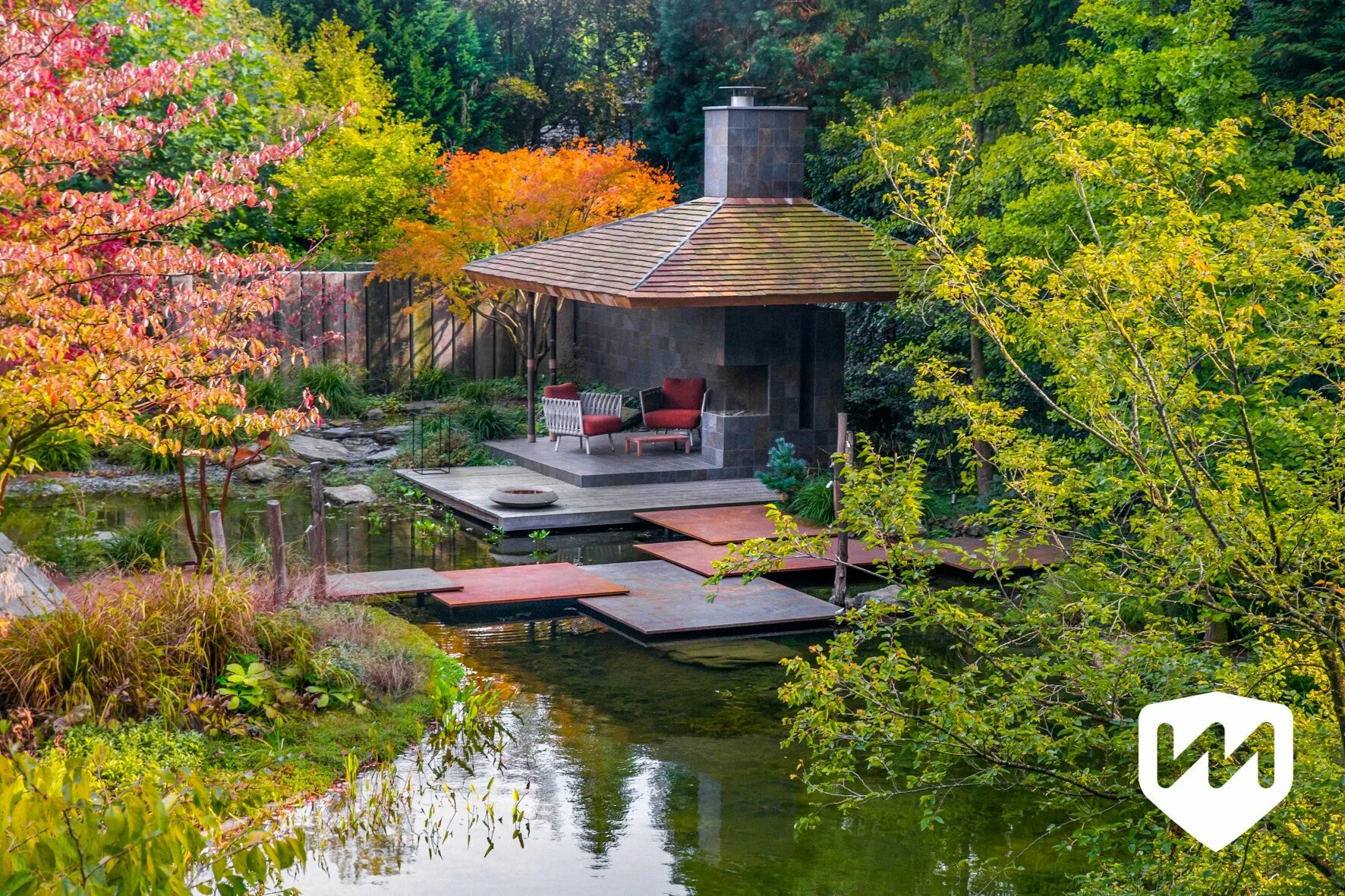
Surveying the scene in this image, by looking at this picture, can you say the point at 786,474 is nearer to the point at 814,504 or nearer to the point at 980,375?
the point at 814,504

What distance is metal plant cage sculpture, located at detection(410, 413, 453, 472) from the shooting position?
19453mm

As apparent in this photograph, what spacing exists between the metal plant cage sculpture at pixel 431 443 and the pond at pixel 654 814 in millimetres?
7719

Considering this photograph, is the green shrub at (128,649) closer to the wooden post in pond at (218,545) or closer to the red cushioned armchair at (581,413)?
the wooden post in pond at (218,545)

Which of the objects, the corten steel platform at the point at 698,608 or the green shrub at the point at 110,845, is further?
the corten steel platform at the point at 698,608

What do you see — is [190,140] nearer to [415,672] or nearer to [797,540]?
[415,672]

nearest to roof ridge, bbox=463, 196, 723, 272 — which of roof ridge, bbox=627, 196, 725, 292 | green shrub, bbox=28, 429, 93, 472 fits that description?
roof ridge, bbox=627, 196, 725, 292

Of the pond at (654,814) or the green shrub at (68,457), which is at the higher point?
the green shrub at (68,457)

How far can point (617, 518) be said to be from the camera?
16812 mm

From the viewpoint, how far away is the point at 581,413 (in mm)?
19156

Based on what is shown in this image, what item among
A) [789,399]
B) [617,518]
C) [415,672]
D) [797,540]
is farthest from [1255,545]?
[789,399]

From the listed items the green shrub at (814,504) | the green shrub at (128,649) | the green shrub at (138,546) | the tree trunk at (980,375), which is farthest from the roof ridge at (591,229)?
the green shrub at (128,649)

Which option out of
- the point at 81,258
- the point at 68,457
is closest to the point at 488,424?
the point at 68,457

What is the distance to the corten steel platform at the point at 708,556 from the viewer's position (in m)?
14.4

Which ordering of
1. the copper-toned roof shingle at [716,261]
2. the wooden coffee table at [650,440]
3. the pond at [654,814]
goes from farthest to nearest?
the wooden coffee table at [650,440]
the copper-toned roof shingle at [716,261]
the pond at [654,814]
